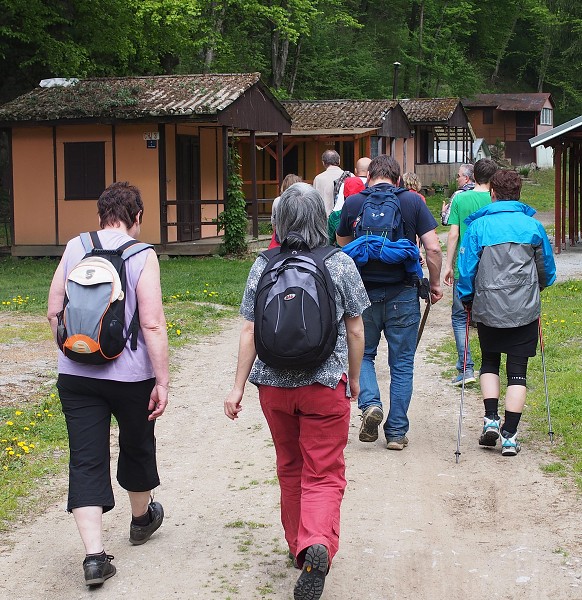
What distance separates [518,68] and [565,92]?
575 centimetres

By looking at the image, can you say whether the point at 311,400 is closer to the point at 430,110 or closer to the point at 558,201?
the point at 558,201

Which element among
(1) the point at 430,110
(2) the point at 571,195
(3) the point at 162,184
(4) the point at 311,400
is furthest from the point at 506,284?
(1) the point at 430,110

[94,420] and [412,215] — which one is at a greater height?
[412,215]

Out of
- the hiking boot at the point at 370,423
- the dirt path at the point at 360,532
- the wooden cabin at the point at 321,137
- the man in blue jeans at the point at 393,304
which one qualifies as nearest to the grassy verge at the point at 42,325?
the dirt path at the point at 360,532

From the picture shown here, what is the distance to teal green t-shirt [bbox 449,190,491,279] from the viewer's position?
27.1ft

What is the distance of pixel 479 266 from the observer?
6531 millimetres

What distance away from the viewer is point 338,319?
4273 mm

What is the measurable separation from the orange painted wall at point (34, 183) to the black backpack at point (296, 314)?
18.7 metres

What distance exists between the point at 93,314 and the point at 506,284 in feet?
9.78

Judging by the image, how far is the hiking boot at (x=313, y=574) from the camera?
397 centimetres

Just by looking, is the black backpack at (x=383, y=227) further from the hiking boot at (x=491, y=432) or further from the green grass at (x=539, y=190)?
the green grass at (x=539, y=190)

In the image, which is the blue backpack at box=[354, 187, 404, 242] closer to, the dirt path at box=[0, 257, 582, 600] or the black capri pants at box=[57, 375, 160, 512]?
the dirt path at box=[0, 257, 582, 600]

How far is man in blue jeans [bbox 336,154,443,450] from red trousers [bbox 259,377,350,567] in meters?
2.24

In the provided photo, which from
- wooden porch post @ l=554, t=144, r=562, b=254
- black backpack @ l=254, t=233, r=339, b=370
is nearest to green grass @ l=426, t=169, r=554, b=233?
wooden porch post @ l=554, t=144, r=562, b=254
